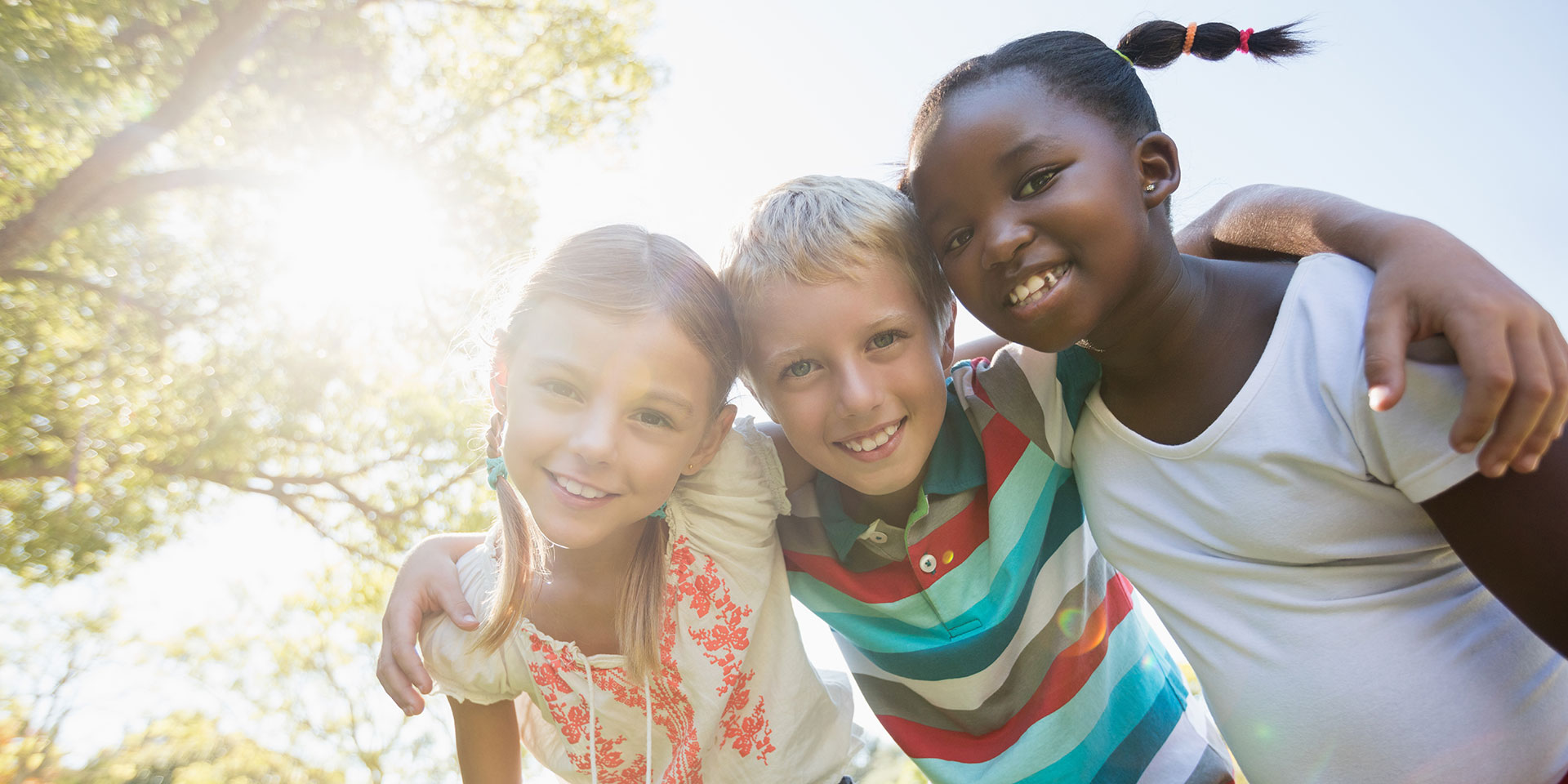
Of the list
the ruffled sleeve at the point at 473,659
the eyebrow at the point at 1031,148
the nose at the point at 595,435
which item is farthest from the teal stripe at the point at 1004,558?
the ruffled sleeve at the point at 473,659

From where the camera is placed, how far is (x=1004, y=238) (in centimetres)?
129

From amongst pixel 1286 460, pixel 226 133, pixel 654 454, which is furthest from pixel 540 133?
→ pixel 1286 460

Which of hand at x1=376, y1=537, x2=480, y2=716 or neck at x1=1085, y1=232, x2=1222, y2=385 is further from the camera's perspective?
hand at x1=376, y1=537, x2=480, y2=716

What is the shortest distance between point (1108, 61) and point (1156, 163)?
24 centimetres

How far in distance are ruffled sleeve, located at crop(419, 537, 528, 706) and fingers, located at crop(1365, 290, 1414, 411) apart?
5.22ft

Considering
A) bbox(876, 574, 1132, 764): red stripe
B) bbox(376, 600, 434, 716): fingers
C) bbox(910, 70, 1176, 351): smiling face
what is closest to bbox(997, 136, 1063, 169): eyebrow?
bbox(910, 70, 1176, 351): smiling face

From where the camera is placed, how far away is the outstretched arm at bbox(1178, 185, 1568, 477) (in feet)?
2.90

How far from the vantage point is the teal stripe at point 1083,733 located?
1669 millimetres

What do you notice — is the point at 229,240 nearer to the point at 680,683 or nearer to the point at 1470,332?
the point at 680,683

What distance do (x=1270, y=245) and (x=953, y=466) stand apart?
27.6 inches

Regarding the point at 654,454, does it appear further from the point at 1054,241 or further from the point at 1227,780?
the point at 1227,780

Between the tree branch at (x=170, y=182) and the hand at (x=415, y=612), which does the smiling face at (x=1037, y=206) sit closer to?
the hand at (x=415, y=612)

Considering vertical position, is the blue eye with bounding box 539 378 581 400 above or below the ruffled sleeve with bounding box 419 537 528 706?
above

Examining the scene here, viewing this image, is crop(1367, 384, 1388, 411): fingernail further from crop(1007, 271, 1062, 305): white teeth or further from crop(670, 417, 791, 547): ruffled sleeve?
crop(670, 417, 791, 547): ruffled sleeve
